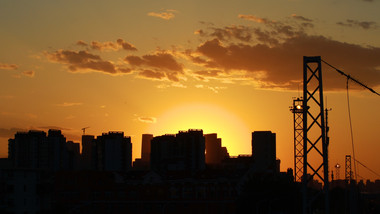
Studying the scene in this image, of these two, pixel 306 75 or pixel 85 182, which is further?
pixel 85 182

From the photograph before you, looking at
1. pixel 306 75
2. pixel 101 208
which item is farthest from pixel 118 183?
pixel 306 75

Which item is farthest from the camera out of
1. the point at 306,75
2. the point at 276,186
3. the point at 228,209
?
the point at 276,186

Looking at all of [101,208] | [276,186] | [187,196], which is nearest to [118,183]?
[101,208]

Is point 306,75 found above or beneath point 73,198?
above

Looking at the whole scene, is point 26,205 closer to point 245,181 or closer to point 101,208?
point 101,208

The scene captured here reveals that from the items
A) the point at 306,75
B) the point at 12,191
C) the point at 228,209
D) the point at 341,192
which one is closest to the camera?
the point at 306,75

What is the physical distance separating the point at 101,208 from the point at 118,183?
18.2ft

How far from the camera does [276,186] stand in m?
135

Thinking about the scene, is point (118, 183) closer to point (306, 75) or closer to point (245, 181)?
point (245, 181)

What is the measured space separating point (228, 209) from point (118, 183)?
70.7ft

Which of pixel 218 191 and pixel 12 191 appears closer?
pixel 12 191

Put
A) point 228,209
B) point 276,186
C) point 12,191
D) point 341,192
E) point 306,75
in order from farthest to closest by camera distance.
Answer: point 341,192, point 276,186, point 228,209, point 12,191, point 306,75

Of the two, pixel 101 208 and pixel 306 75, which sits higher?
pixel 306 75

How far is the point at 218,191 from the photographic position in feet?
395
